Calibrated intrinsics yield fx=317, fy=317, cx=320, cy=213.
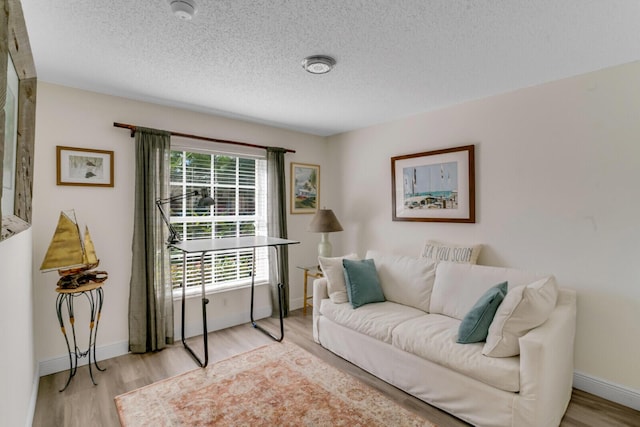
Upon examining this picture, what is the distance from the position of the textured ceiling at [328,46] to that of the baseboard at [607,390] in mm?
2333

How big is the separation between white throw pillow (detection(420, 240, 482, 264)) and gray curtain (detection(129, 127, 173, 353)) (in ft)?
8.74

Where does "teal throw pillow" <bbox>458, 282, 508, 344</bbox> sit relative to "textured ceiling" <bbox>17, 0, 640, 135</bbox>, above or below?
below

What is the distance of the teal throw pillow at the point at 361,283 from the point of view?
295 centimetres

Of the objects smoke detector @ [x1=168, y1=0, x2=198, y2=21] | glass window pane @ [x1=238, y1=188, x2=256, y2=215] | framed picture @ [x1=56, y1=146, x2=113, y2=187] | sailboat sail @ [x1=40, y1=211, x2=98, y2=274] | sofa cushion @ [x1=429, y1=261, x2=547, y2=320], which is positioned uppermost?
smoke detector @ [x1=168, y1=0, x2=198, y2=21]

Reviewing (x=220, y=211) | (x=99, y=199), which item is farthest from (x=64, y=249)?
(x=220, y=211)

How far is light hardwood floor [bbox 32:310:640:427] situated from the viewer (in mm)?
2090

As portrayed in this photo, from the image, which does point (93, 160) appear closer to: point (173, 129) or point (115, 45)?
point (173, 129)

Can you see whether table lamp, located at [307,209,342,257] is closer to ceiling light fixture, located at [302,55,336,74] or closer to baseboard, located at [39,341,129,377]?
ceiling light fixture, located at [302,55,336,74]

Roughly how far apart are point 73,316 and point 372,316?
2528mm

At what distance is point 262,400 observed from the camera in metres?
2.29

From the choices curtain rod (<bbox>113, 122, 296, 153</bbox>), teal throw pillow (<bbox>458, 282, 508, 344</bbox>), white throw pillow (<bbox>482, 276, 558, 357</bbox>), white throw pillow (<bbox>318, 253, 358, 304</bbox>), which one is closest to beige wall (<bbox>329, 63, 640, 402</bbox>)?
white throw pillow (<bbox>482, 276, 558, 357</bbox>)

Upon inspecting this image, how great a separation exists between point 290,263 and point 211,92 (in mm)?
2314

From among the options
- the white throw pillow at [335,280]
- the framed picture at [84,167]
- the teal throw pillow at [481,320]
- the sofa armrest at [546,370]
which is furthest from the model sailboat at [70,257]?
the sofa armrest at [546,370]

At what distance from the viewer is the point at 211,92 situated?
289 centimetres
